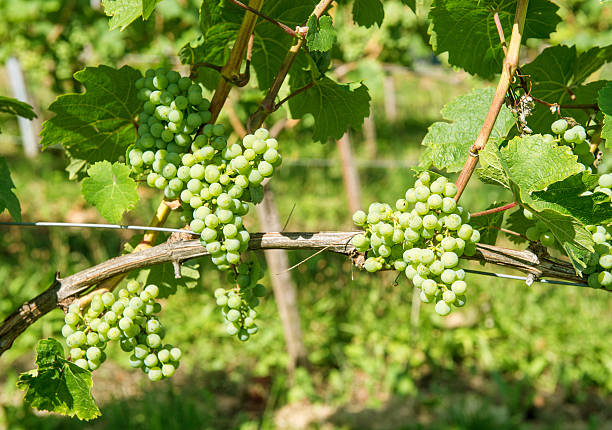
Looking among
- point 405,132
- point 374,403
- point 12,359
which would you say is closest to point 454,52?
point 374,403

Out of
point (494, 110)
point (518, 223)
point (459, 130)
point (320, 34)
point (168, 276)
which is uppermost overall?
point (320, 34)

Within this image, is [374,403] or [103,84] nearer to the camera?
[103,84]

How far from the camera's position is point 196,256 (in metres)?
1.05

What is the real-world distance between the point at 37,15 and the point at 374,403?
4.26 meters

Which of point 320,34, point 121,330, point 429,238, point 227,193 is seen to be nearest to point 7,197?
point 121,330

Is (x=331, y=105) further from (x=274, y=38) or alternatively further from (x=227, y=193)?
(x=227, y=193)

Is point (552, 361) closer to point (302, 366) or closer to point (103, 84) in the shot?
point (302, 366)

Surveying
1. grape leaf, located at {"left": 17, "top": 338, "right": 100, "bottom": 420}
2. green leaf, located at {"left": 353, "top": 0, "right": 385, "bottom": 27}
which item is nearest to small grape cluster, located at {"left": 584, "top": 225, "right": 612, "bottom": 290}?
green leaf, located at {"left": 353, "top": 0, "right": 385, "bottom": 27}

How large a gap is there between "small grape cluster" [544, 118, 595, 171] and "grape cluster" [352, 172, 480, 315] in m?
0.24

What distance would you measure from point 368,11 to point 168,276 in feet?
2.74

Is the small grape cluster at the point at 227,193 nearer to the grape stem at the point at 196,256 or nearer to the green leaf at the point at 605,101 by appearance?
the grape stem at the point at 196,256

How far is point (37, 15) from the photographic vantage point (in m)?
4.57

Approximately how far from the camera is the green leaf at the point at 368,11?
51.2 inches

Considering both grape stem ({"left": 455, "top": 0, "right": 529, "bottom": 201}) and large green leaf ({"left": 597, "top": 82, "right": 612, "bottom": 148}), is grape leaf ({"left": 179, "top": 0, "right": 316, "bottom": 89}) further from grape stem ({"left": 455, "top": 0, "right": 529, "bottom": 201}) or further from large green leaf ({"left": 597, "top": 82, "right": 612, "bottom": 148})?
large green leaf ({"left": 597, "top": 82, "right": 612, "bottom": 148})
